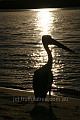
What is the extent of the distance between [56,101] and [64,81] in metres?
3.43

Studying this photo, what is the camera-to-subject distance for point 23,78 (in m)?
12.5

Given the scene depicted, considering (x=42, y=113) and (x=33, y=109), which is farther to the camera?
(x=33, y=109)

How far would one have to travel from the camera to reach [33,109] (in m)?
7.87

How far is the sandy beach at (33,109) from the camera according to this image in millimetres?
7344

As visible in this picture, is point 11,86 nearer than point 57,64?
Yes

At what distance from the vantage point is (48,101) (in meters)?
8.57

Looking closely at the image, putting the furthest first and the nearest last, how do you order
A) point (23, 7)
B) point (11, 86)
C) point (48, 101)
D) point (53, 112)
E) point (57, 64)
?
point (23, 7), point (57, 64), point (11, 86), point (48, 101), point (53, 112)

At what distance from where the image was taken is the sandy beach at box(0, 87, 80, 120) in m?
7.34

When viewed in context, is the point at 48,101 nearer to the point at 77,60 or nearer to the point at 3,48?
the point at 77,60

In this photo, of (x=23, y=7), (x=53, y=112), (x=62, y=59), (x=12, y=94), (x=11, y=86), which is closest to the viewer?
(x=53, y=112)

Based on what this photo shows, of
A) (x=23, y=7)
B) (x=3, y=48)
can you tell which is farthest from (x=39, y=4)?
(x=3, y=48)

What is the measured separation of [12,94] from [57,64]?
18.7 feet

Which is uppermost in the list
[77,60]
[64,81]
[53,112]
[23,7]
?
[23,7]

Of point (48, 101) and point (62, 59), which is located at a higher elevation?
point (62, 59)
